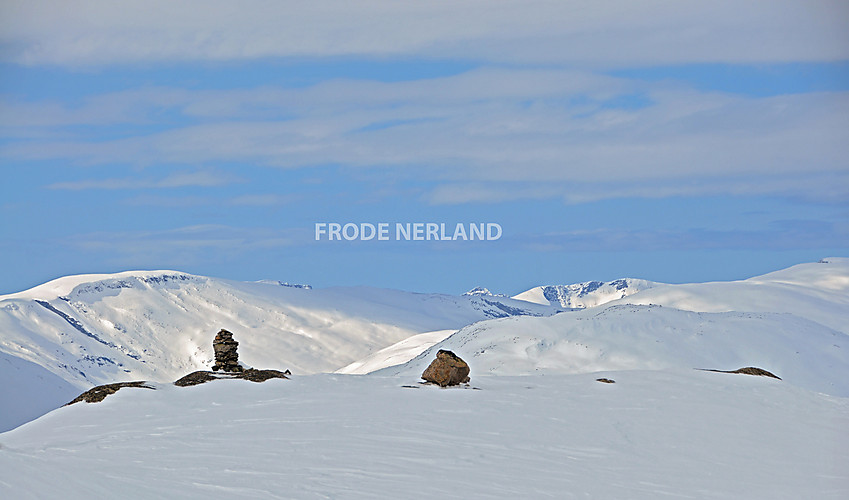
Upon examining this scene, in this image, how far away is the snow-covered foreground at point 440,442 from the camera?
1502cm

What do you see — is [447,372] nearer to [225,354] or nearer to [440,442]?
[225,354]

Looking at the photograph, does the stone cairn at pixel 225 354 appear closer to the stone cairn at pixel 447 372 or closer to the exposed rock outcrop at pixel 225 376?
the exposed rock outcrop at pixel 225 376

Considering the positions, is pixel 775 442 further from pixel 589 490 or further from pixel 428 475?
pixel 428 475

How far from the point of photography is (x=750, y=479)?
18.4 metres

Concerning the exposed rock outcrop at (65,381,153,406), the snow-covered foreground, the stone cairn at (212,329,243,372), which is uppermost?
the stone cairn at (212,329,243,372)

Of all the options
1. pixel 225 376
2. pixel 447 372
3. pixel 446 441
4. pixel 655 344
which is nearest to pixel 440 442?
pixel 446 441

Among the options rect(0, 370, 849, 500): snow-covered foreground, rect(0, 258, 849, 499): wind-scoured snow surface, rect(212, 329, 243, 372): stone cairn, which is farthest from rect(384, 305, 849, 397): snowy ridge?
rect(0, 370, 849, 500): snow-covered foreground

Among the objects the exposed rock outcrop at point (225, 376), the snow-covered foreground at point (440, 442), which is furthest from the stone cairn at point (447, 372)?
the exposed rock outcrop at point (225, 376)

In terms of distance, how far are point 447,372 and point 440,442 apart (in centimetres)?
690

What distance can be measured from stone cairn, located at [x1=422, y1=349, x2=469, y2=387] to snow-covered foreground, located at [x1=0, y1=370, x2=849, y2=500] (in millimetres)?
868

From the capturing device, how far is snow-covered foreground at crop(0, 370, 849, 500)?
15023mm

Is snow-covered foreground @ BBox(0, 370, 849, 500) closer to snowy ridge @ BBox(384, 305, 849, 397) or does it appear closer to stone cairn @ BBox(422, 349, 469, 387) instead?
stone cairn @ BBox(422, 349, 469, 387)

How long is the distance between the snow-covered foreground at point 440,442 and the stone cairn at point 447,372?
868 millimetres

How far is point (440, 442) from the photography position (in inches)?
756
